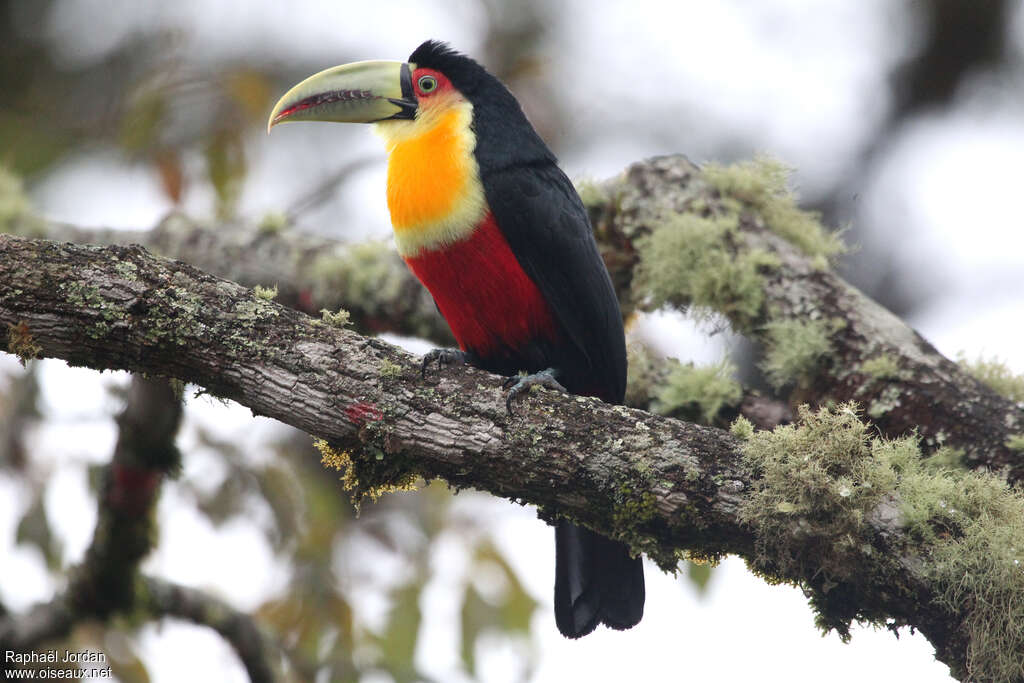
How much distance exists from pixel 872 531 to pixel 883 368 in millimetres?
1120

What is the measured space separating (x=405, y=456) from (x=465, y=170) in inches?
46.9

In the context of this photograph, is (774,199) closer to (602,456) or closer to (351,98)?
(351,98)

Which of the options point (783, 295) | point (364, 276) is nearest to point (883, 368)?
point (783, 295)

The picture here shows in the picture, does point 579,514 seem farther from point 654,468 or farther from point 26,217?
point 26,217

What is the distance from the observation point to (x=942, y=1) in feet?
18.7

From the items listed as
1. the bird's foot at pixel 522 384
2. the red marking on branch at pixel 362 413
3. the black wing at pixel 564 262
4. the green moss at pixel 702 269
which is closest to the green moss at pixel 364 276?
the green moss at pixel 702 269

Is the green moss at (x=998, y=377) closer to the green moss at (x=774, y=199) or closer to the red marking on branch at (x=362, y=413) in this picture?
the green moss at (x=774, y=199)

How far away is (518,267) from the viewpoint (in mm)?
3473

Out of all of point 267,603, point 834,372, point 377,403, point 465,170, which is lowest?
point 377,403

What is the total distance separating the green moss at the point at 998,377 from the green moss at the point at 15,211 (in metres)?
4.49

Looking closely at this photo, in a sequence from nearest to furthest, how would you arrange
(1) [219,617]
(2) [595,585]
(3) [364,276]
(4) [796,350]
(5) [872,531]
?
1. (5) [872,531]
2. (2) [595,585]
3. (4) [796,350]
4. (1) [219,617]
5. (3) [364,276]

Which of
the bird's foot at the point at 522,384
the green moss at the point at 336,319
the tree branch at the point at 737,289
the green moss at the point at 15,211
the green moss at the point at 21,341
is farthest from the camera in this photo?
the green moss at the point at 15,211

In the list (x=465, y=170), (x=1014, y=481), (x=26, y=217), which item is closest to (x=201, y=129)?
(x=26, y=217)

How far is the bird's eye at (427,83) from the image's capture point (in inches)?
152
